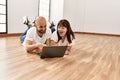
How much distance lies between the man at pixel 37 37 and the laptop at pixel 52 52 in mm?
155

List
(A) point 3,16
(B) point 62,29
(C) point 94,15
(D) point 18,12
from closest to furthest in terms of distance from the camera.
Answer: (B) point 62,29, (A) point 3,16, (D) point 18,12, (C) point 94,15

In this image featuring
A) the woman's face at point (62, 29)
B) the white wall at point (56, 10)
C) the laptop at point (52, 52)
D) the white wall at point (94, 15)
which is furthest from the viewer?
the white wall at point (94, 15)

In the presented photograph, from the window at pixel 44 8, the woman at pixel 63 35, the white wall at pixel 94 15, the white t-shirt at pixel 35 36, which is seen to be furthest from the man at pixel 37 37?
the white wall at pixel 94 15

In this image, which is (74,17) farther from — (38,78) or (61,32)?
(38,78)

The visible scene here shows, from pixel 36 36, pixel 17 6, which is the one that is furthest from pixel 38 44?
pixel 17 6

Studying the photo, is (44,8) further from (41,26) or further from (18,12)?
(41,26)

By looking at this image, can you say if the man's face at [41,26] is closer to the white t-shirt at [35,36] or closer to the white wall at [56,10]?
the white t-shirt at [35,36]

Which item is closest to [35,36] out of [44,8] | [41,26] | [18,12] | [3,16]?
[41,26]

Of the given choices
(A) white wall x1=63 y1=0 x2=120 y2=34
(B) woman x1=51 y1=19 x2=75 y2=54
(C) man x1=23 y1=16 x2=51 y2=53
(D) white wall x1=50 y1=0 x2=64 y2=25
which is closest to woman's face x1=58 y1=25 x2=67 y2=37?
(B) woman x1=51 y1=19 x2=75 y2=54

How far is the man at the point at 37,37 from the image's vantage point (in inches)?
104

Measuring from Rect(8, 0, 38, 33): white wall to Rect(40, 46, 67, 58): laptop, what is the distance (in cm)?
317

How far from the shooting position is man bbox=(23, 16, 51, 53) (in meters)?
2.63

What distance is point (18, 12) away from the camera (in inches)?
223

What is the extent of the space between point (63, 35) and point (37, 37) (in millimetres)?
412
